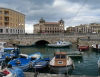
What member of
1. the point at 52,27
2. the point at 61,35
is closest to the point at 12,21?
the point at 61,35

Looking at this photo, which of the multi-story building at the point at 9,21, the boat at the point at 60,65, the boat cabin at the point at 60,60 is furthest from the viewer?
the multi-story building at the point at 9,21

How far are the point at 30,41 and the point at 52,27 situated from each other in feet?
390

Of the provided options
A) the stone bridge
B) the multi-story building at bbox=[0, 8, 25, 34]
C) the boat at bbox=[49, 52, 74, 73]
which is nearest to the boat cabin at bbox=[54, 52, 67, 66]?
the boat at bbox=[49, 52, 74, 73]

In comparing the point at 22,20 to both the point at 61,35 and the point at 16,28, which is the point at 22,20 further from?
the point at 61,35

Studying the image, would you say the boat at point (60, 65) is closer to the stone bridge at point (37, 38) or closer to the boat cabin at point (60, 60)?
the boat cabin at point (60, 60)

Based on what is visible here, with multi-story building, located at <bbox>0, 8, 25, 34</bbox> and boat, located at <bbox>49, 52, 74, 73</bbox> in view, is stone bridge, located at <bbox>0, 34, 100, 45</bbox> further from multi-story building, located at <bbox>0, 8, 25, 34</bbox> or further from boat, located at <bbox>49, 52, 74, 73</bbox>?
boat, located at <bbox>49, 52, 74, 73</bbox>

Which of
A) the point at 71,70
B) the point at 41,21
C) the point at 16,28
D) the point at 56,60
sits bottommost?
the point at 71,70

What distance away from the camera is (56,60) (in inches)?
1013

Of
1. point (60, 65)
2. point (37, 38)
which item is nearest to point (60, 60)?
point (60, 65)

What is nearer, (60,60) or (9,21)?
(60,60)

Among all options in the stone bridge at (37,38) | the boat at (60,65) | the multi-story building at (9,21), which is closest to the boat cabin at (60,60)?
the boat at (60,65)

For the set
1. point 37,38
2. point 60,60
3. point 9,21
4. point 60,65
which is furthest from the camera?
point 9,21

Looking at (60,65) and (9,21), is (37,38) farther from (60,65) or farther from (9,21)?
(60,65)

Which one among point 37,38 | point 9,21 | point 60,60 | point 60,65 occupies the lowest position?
point 60,65
